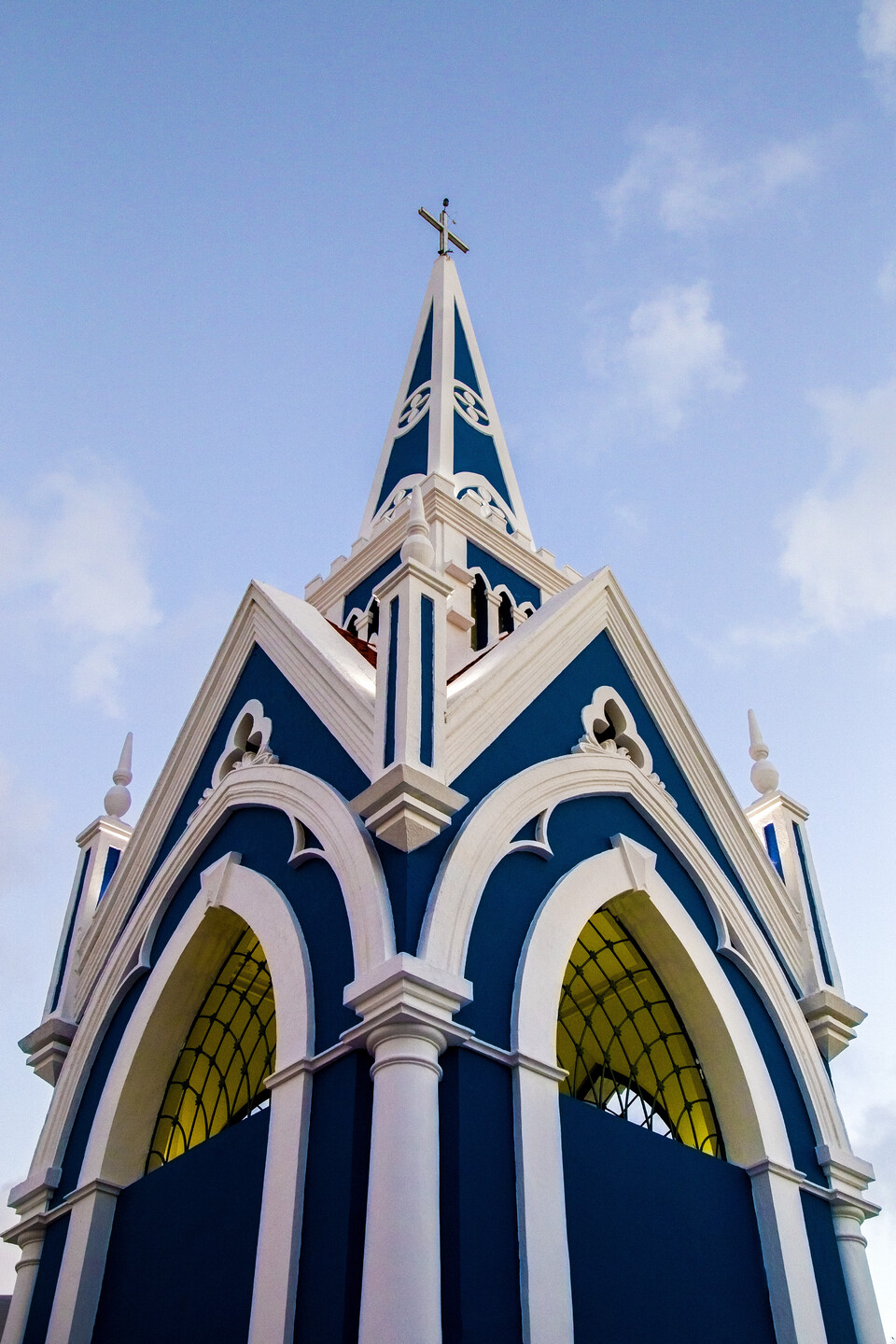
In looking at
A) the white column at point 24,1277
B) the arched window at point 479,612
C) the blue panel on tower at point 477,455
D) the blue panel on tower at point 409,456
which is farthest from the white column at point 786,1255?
the blue panel on tower at point 477,455

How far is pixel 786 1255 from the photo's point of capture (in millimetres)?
10141

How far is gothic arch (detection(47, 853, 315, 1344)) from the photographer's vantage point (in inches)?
333

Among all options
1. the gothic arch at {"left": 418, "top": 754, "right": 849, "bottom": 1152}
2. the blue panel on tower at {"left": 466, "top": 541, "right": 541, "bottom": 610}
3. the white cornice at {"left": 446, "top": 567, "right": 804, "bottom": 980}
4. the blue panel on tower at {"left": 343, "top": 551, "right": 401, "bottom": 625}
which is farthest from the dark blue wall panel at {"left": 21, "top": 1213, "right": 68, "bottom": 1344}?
the blue panel on tower at {"left": 466, "top": 541, "right": 541, "bottom": 610}

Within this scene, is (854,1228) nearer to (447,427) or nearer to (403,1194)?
(403,1194)

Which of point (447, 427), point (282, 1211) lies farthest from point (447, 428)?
point (282, 1211)

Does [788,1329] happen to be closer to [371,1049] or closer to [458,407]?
[371,1049]

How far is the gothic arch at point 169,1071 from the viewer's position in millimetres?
8453

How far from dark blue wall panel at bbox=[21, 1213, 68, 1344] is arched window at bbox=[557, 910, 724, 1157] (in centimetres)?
480

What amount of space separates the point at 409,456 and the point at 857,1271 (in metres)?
12.7

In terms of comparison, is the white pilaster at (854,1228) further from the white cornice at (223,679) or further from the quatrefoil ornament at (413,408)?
the quatrefoil ornament at (413,408)

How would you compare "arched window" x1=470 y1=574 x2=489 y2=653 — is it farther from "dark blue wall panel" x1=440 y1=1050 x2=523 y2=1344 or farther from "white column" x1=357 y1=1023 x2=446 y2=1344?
"white column" x1=357 y1=1023 x2=446 y2=1344

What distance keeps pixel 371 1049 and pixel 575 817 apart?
3.37m

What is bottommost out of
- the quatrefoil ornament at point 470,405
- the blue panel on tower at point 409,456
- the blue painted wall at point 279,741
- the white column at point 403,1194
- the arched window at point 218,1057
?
the white column at point 403,1194

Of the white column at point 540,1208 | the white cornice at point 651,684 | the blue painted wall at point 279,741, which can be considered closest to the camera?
the white column at point 540,1208
